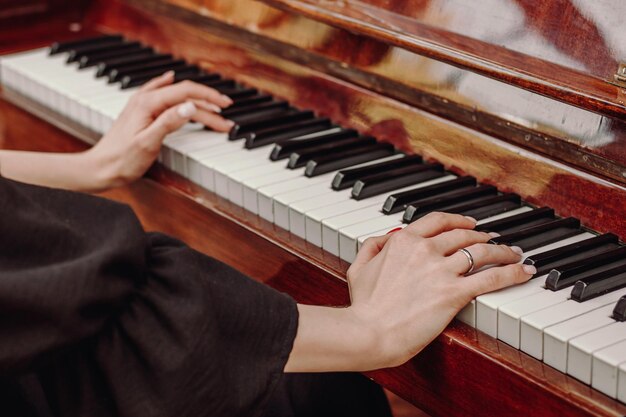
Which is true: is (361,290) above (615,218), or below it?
below

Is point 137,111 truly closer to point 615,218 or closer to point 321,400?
point 321,400

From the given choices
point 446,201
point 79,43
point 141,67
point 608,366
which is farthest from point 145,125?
point 608,366

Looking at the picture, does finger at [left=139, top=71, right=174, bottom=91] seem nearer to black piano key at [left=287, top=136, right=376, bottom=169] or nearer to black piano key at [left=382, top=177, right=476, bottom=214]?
black piano key at [left=287, top=136, right=376, bottom=169]

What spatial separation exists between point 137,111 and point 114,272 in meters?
0.95

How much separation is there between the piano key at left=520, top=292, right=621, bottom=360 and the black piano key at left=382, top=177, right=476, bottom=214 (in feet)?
1.27

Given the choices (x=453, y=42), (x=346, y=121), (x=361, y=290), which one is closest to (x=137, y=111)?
(x=346, y=121)

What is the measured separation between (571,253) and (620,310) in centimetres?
18

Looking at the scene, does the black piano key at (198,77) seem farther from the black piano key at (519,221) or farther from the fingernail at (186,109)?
the black piano key at (519,221)

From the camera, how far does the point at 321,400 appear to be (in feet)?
5.65

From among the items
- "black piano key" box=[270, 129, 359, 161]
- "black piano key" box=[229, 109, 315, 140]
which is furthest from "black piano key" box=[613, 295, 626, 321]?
"black piano key" box=[229, 109, 315, 140]

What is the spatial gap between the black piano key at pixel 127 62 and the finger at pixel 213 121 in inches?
19.2

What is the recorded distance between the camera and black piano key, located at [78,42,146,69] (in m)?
2.49

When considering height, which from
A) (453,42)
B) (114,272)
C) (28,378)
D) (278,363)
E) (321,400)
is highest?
(453,42)

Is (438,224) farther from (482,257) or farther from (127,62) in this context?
(127,62)
